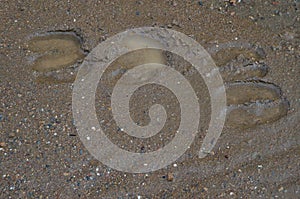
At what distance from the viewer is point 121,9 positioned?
303cm

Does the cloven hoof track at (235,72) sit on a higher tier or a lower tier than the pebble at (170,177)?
higher

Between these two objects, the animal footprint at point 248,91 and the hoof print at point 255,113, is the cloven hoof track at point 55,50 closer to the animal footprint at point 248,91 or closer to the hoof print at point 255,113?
the animal footprint at point 248,91

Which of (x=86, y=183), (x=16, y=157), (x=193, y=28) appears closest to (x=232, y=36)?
(x=193, y=28)

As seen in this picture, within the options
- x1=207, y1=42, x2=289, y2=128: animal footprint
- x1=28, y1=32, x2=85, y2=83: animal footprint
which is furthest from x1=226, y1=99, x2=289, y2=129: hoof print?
x1=28, y1=32, x2=85, y2=83: animal footprint

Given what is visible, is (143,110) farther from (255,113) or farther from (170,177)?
(255,113)

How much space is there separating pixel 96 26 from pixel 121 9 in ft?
0.70

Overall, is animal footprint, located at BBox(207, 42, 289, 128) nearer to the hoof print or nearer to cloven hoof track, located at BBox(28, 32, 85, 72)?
the hoof print

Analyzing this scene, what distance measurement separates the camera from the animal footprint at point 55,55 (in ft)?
9.11

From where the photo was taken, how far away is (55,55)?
2855mm

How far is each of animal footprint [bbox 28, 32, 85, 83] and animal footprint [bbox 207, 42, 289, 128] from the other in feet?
2.84

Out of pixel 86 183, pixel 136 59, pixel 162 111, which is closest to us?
pixel 86 183

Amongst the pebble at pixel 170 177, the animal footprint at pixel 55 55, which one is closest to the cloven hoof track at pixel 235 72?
the animal footprint at pixel 55 55

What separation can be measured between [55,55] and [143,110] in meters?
0.66

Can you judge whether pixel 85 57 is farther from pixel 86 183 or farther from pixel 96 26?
pixel 86 183
